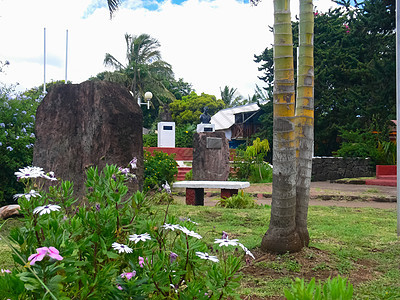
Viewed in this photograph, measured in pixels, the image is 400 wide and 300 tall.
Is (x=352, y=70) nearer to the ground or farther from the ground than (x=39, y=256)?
farther from the ground

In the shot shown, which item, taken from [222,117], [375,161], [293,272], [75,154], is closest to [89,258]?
[293,272]

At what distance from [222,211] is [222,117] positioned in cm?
3139

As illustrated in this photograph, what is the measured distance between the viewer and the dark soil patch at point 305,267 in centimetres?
347

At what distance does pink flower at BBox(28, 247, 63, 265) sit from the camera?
1160 mm

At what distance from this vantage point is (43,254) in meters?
1.17

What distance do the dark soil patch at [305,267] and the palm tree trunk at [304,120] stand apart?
0.93 ft

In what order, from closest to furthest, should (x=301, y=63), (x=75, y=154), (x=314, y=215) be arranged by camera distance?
(x=301, y=63) → (x=75, y=154) → (x=314, y=215)

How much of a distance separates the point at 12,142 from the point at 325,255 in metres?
5.84

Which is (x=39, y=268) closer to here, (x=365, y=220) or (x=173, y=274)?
(x=173, y=274)

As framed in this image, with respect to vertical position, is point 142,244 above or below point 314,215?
above

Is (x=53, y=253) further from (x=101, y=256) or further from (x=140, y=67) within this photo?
(x=140, y=67)

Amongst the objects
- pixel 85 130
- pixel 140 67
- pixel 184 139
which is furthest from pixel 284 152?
pixel 140 67

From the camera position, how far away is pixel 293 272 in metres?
3.54

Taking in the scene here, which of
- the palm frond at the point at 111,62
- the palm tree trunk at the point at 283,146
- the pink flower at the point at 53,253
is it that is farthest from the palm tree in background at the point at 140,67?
the pink flower at the point at 53,253
